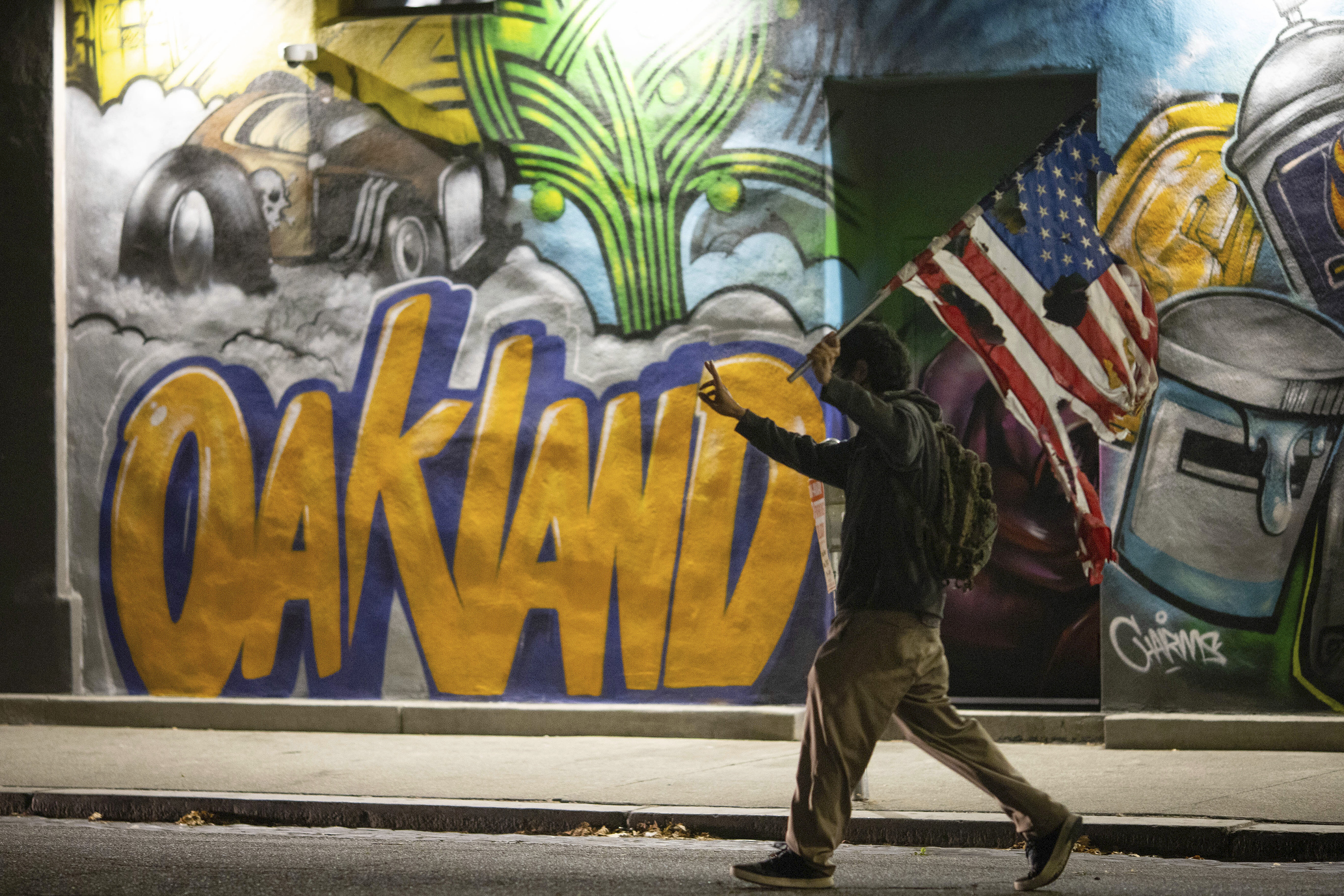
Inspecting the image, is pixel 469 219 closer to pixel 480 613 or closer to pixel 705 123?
pixel 705 123

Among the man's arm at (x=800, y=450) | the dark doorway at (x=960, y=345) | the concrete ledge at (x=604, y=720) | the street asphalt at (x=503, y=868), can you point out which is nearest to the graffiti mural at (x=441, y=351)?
the concrete ledge at (x=604, y=720)

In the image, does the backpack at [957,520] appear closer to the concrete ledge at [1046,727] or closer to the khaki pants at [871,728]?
the khaki pants at [871,728]

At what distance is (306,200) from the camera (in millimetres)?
10344

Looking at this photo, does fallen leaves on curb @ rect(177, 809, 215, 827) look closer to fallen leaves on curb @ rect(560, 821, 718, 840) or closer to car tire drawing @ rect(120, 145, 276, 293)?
fallen leaves on curb @ rect(560, 821, 718, 840)

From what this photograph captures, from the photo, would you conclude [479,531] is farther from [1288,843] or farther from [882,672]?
[1288,843]

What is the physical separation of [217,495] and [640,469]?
300 centimetres

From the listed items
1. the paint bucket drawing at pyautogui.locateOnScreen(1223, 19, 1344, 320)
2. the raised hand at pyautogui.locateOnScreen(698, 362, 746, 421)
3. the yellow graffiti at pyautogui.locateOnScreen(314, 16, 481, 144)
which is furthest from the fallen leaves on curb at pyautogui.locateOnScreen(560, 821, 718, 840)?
the yellow graffiti at pyautogui.locateOnScreen(314, 16, 481, 144)

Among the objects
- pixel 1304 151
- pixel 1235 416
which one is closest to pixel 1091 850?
pixel 1235 416

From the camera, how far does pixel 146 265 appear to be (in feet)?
34.6

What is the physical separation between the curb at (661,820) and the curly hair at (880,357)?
6.88 feet

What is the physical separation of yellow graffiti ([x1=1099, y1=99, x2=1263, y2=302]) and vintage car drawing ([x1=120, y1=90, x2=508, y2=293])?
3954 millimetres

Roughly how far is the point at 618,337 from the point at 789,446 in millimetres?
4138

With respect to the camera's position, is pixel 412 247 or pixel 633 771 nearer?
pixel 633 771

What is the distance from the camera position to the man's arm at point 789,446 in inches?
226
